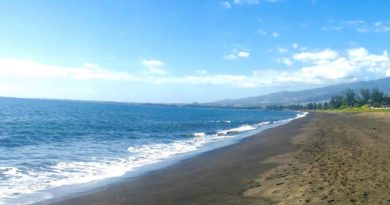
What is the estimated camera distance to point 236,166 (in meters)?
19.6

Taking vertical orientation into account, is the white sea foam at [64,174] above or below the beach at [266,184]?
below

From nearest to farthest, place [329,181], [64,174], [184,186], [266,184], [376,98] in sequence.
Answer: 1. [329,181]
2. [266,184]
3. [184,186]
4. [64,174]
5. [376,98]

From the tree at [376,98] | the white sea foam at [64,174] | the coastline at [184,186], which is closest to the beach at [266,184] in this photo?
the coastline at [184,186]

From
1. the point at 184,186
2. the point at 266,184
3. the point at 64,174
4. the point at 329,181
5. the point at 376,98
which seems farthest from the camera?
the point at 376,98

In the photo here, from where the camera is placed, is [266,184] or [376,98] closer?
[266,184]

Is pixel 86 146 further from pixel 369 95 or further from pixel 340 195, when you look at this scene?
pixel 369 95

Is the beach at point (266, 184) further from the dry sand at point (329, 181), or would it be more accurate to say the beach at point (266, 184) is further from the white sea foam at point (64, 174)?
the white sea foam at point (64, 174)

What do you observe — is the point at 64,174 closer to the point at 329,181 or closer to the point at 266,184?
the point at 266,184

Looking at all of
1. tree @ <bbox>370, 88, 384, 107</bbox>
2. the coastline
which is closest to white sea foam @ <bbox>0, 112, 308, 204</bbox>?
the coastline

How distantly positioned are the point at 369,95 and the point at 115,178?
189 meters

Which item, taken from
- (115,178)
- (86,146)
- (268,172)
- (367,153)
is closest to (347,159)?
(367,153)

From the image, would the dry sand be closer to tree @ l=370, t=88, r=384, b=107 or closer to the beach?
the beach

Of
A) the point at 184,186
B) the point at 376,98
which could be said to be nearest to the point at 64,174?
the point at 184,186

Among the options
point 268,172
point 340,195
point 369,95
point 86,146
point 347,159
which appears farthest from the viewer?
point 369,95
